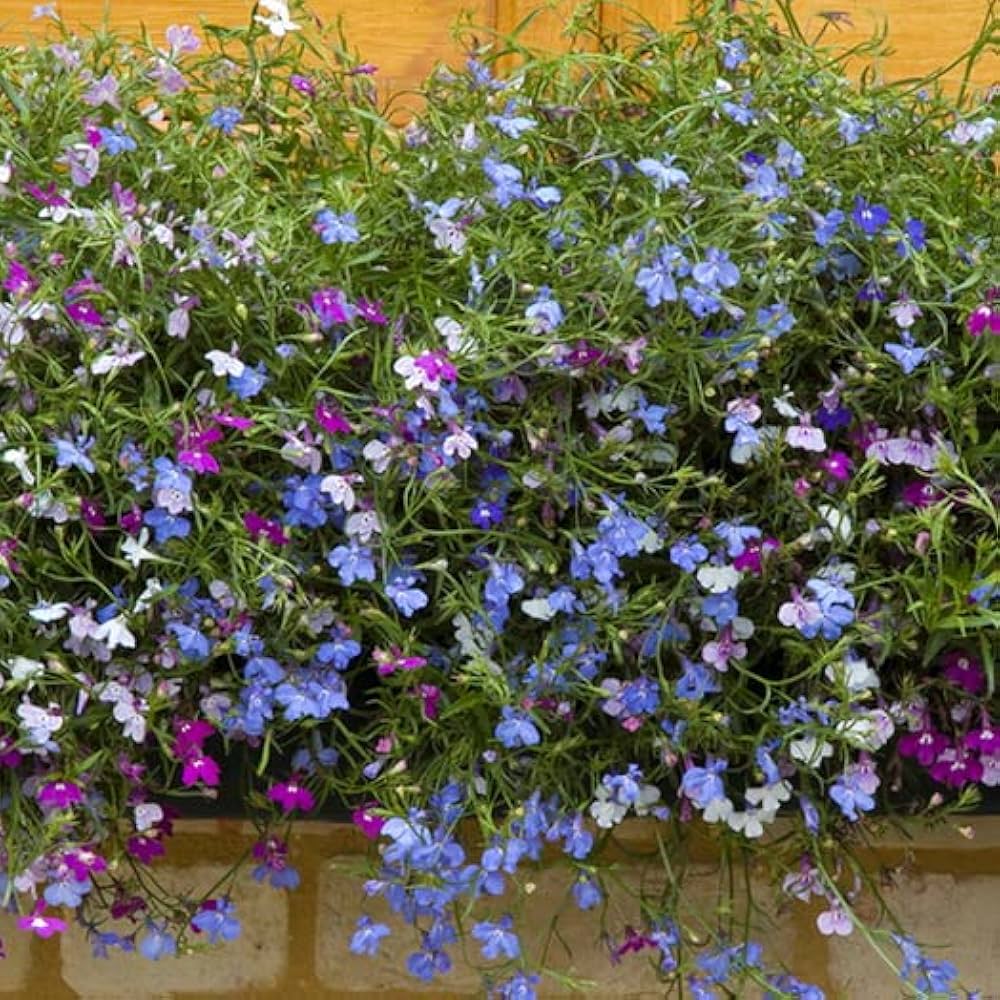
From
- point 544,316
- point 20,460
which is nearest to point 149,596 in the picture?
point 20,460

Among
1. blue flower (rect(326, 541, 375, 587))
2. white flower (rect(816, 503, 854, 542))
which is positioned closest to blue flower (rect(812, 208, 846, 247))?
white flower (rect(816, 503, 854, 542))

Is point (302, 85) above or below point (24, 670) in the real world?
above

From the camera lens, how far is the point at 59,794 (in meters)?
1.37

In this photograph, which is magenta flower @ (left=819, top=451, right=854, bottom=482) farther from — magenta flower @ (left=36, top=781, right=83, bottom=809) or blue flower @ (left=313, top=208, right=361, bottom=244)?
magenta flower @ (left=36, top=781, right=83, bottom=809)

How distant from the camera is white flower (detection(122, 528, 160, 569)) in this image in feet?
4.46

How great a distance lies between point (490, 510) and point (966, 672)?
393 mm

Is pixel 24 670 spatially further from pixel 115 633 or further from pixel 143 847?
pixel 143 847

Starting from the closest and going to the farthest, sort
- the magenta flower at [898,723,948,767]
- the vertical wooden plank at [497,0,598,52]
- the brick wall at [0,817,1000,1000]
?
the magenta flower at [898,723,948,767], the brick wall at [0,817,1000,1000], the vertical wooden plank at [497,0,598,52]

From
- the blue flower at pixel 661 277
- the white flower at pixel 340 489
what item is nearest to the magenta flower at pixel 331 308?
the white flower at pixel 340 489

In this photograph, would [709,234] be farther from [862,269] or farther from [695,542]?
[695,542]

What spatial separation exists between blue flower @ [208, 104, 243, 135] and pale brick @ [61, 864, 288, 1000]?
0.68 metres

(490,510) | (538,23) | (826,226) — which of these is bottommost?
(490,510)

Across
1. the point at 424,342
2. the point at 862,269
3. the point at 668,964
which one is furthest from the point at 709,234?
the point at 668,964

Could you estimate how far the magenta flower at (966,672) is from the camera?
4.72ft
